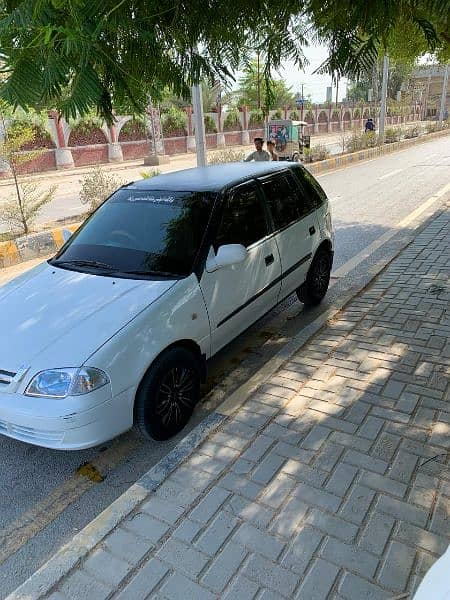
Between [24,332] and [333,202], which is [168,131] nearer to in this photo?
[333,202]

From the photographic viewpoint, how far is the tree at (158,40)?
160 centimetres

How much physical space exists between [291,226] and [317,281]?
1013 mm

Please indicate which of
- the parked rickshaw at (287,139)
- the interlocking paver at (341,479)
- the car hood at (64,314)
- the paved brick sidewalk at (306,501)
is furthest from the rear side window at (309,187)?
the parked rickshaw at (287,139)

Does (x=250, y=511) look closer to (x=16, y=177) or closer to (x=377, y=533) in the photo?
(x=377, y=533)

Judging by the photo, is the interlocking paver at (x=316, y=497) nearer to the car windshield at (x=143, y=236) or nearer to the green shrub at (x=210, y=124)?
the car windshield at (x=143, y=236)

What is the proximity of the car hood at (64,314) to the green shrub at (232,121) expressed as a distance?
39809 mm

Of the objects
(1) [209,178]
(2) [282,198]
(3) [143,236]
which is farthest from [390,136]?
(3) [143,236]

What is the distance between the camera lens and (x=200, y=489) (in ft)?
9.14

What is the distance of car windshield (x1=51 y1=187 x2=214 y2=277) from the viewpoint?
3.64m

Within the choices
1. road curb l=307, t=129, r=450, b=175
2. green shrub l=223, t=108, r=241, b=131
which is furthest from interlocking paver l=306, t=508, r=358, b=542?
green shrub l=223, t=108, r=241, b=131

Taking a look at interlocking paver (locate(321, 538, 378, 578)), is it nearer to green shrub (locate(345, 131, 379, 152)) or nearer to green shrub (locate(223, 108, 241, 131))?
green shrub (locate(345, 131, 379, 152))

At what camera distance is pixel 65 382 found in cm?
279

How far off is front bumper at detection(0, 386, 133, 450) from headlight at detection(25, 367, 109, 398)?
3cm

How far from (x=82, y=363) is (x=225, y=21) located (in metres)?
1.99
